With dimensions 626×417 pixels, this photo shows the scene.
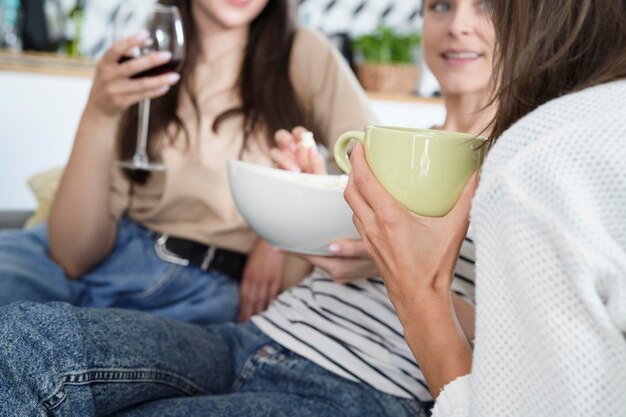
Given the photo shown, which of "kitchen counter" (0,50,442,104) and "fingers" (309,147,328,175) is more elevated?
"fingers" (309,147,328,175)

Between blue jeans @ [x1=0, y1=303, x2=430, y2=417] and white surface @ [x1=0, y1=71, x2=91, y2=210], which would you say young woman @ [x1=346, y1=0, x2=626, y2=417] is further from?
white surface @ [x1=0, y1=71, x2=91, y2=210]

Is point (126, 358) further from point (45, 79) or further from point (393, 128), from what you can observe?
point (45, 79)

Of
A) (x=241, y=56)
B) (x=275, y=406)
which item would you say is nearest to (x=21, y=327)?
(x=275, y=406)

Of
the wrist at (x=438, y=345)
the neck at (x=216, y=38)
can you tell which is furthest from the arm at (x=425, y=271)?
the neck at (x=216, y=38)

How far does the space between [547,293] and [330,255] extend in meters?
0.57

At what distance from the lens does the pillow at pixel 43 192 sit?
6.52ft

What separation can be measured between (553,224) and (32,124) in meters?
2.64

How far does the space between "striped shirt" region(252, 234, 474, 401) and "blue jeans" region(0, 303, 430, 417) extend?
0.06 feet

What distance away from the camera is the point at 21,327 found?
36.6 inches

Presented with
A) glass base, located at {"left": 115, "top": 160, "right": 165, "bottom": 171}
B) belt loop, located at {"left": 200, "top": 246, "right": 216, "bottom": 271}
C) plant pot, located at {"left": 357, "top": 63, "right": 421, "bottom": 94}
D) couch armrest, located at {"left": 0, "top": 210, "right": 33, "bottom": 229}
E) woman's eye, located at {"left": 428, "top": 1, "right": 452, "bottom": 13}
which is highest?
woman's eye, located at {"left": 428, "top": 1, "right": 452, "bottom": 13}

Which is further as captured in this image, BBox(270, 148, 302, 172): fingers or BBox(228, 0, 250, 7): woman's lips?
BBox(228, 0, 250, 7): woman's lips

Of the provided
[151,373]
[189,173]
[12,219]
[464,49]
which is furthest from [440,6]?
[12,219]

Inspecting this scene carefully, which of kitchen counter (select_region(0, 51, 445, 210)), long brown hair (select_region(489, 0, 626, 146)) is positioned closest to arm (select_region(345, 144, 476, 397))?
long brown hair (select_region(489, 0, 626, 146))

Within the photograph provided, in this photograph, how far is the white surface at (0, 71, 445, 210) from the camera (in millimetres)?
2883
